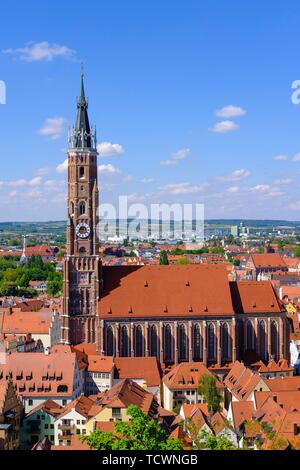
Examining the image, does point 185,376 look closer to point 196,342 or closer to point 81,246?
point 196,342

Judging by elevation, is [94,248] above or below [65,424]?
above

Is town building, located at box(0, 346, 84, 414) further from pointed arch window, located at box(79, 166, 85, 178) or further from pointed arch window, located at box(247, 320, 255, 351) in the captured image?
pointed arch window, located at box(79, 166, 85, 178)

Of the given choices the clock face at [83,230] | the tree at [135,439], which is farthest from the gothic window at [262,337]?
the tree at [135,439]

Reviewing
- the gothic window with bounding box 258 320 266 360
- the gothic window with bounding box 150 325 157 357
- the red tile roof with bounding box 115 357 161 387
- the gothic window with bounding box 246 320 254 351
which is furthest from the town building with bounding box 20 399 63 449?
the gothic window with bounding box 258 320 266 360

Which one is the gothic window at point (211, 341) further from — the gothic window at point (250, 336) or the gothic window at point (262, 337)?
the gothic window at point (262, 337)
